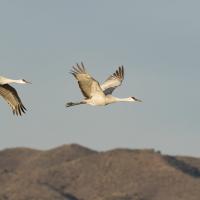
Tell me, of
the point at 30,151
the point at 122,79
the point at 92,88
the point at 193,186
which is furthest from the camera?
the point at 30,151

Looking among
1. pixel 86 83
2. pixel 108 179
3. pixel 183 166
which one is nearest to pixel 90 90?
pixel 86 83

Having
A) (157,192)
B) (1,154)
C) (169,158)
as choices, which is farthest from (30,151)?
(157,192)

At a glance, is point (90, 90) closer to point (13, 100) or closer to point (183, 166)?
point (13, 100)

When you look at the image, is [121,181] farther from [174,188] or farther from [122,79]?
[122,79]

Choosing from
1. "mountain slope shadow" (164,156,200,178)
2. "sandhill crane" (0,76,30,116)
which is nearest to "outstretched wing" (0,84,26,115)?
"sandhill crane" (0,76,30,116)

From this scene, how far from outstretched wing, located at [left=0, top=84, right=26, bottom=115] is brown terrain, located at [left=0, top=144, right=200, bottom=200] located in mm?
82740

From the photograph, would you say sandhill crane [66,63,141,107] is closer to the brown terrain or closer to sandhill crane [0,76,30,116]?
sandhill crane [0,76,30,116]

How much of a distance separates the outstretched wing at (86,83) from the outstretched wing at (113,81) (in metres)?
4.62

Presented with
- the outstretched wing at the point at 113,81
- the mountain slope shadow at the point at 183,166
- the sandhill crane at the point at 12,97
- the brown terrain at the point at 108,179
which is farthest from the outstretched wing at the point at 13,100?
the mountain slope shadow at the point at 183,166

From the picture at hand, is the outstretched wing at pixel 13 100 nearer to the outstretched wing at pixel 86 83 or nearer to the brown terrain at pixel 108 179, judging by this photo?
the outstretched wing at pixel 86 83

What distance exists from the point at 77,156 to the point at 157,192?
25663 millimetres

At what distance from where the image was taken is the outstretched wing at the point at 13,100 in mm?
43906

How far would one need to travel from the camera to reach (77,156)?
16200 centimetres

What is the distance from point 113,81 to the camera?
52.3 metres
